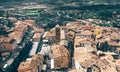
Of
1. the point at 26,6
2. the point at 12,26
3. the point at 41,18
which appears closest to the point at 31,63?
the point at 12,26

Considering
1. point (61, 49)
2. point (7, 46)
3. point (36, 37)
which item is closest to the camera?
point (61, 49)

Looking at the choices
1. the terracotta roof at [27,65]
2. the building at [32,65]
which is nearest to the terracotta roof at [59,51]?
the building at [32,65]

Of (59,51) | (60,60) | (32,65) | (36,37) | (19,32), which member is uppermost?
(19,32)

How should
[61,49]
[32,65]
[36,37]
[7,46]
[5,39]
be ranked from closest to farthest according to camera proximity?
[32,65] < [61,49] < [7,46] < [5,39] < [36,37]

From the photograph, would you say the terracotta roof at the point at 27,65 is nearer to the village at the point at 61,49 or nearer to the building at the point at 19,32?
the village at the point at 61,49

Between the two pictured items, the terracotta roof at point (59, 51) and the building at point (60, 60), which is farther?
the terracotta roof at point (59, 51)

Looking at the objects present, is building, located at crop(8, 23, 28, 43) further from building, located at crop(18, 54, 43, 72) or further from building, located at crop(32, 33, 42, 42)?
building, located at crop(18, 54, 43, 72)

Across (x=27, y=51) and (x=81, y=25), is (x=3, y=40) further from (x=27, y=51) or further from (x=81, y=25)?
(x=81, y=25)

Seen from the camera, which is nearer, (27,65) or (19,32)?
(27,65)

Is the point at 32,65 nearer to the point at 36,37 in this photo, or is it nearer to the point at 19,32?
the point at 36,37

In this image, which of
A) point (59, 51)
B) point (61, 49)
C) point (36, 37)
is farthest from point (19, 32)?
point (59, 51)

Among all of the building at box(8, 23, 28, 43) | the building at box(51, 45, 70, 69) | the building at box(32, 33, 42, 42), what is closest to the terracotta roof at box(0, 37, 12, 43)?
the building at box(8, 23, 28, 43)

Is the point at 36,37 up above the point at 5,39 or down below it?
below
